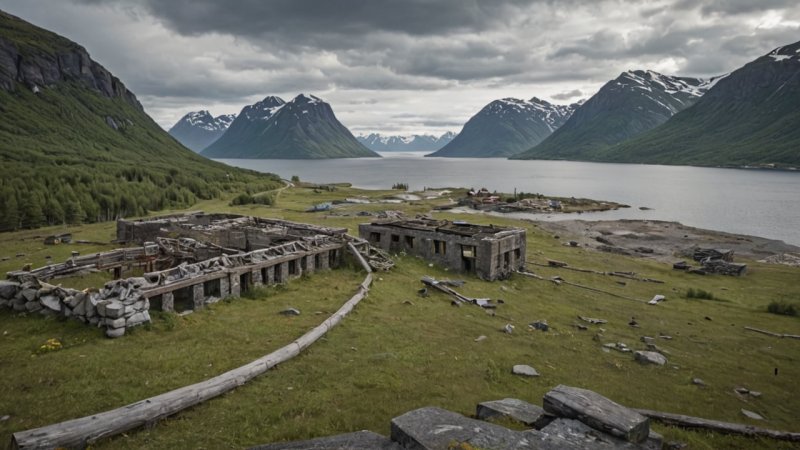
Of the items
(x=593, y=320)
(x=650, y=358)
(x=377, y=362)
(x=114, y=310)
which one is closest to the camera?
(x=377, y=362)

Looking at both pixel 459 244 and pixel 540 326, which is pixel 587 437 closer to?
pixel 540 326

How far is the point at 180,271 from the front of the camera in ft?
94.9

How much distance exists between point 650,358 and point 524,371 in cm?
967

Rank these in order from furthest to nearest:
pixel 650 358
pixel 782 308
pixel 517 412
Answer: pixel 782 308, pixel 650 358, pixel 517 412

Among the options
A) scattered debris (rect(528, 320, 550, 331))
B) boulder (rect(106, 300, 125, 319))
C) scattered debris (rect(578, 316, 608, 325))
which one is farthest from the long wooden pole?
scattered debris (rect(578, 316, 608, 325))

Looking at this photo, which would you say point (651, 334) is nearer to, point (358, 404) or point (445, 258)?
point (445, 258)

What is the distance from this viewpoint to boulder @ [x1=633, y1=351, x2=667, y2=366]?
26672mm

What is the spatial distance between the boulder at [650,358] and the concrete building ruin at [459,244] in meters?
18.4

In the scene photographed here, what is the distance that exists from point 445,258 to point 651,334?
19852mm

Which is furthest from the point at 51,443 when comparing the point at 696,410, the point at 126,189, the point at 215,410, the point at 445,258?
the point at 126,189

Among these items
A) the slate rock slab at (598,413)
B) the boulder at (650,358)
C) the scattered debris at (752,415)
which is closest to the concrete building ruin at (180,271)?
the slate rock slab at (598,413)

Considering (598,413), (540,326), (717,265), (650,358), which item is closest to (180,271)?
(540,326)

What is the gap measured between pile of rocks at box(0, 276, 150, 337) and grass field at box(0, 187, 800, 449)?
619mm

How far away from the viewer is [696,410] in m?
20.5
